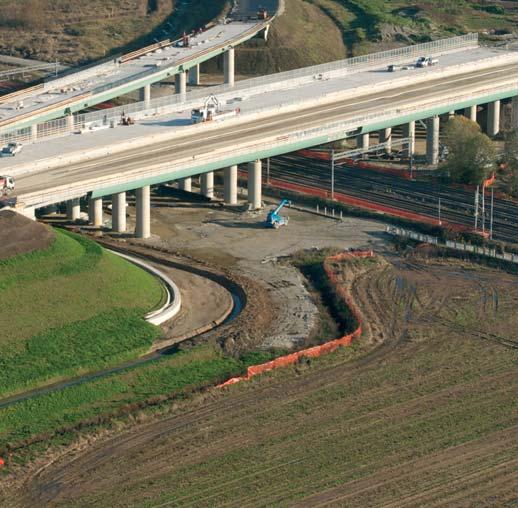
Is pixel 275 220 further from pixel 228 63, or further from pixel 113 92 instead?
pixel 228 63

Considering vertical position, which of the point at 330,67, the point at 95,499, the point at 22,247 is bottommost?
the point at 95,499

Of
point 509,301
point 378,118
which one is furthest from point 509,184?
point 509,301

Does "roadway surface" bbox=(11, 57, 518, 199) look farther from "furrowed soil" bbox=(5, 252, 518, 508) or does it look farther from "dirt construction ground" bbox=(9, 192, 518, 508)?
"furrowed soil" bbox=(5, 252, 518, 508)

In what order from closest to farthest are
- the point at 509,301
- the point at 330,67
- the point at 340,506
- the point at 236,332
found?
the point at 340,506 → the point at 236,332 → the point at 509,301 → the point at 330,67

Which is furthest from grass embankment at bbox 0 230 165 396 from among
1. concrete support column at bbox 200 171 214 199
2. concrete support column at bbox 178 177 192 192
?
concrete support column at bbox 178 177 192 192

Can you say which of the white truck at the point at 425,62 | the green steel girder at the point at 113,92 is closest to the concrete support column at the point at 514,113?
the white truck at the point at 425,62

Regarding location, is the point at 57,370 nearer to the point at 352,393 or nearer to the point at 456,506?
Answer: the point at 352,393

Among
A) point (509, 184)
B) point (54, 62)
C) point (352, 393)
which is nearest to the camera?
point (352, 393)
